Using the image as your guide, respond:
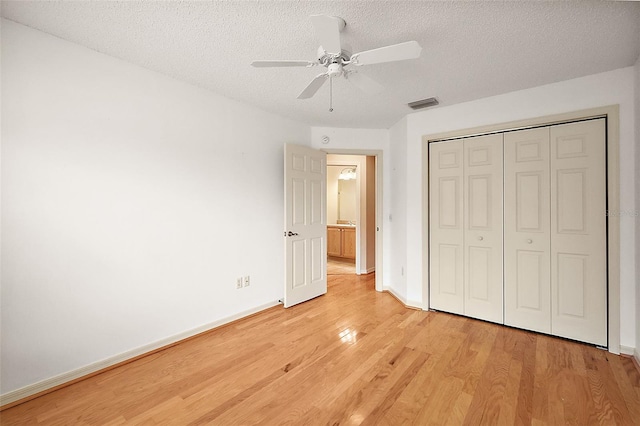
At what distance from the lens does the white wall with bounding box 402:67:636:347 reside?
2385 millimetres

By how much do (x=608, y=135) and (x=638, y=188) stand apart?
0.50 meters

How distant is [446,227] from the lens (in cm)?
334

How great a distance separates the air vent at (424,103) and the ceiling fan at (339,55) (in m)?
1.35

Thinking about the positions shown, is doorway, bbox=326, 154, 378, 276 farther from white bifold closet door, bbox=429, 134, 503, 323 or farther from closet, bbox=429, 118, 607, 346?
closet, bbox=429, 118, 607, 346

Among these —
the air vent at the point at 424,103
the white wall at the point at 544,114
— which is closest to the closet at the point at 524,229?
the white wall at the point at 544,114

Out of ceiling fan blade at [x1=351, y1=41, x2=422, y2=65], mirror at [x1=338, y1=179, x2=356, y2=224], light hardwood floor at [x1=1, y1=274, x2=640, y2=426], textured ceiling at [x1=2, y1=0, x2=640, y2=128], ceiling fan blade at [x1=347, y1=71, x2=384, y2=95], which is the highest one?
textured ceiling at [x1=2, y1=0, x2=640, y2=128]

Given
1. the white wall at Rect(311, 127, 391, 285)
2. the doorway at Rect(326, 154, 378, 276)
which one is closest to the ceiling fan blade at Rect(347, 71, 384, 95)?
the white wall at Rect(311, 127, 391, 285)

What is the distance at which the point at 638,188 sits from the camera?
7.46ft

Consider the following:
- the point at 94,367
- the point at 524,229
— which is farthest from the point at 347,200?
the point at 94,367

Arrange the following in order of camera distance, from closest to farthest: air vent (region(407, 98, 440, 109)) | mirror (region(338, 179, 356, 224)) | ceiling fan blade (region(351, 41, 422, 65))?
ceiling fan blade (region(351, 41, 422, 65)) → air vent (region(407, 98, 440, 109)) → mirror (region(338, 179, 356, 224))

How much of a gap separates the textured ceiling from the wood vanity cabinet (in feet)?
13.5

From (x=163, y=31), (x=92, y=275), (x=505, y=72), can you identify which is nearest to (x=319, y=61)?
(x=163, y=31)

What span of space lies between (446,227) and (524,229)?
0.74 metres

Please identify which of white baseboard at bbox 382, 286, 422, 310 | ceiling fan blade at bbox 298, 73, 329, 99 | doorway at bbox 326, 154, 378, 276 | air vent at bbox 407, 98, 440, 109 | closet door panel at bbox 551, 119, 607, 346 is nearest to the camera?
ceiling fan blade at bbox 298, 73, 329, 99
